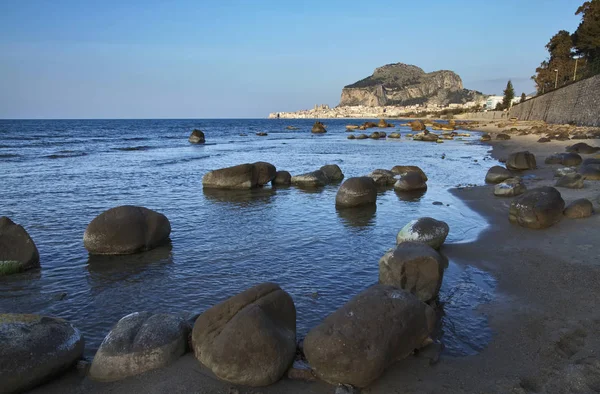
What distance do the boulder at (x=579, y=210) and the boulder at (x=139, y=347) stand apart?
12.1 metres

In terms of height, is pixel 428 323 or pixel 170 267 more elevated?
pixel 428 323

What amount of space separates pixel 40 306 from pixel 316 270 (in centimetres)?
601

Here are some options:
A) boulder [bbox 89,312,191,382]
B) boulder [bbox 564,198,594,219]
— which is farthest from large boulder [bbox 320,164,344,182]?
boulder [bbox 89,312,191,382]

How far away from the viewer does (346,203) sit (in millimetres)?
17562

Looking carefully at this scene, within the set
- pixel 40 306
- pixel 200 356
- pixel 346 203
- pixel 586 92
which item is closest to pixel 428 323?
pixel 200 356

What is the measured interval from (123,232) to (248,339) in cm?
723

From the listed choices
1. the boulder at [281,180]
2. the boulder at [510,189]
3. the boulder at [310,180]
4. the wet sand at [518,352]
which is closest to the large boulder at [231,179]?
the boulder at [281,180]

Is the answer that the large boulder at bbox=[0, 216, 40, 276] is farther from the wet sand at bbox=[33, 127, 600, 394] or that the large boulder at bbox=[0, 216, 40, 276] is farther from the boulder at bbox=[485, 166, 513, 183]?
the boulder at bbox=[485, 166, 513, 183]

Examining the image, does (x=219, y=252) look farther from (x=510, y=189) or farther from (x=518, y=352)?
(x=510, y=189)

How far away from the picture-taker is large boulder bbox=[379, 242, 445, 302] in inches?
335

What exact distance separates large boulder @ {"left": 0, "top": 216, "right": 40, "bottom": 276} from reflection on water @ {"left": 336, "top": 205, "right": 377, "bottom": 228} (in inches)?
374

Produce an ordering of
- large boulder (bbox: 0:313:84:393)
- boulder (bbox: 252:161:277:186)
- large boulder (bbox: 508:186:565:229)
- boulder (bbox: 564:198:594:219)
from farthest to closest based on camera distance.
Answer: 1. boulder (bbox: 252:161:277:186)
2. boulder (bbox: 564:198:594:219)
3. large boulder (bbox: 508:186:565:229)
4. large boulder (bbox: 0:313:84:393)

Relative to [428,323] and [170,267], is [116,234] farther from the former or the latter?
[428,323]

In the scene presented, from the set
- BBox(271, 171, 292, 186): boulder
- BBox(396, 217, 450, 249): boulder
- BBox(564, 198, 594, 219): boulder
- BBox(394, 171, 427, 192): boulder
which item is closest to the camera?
BBox(396, 217, 450, 249): boulder
